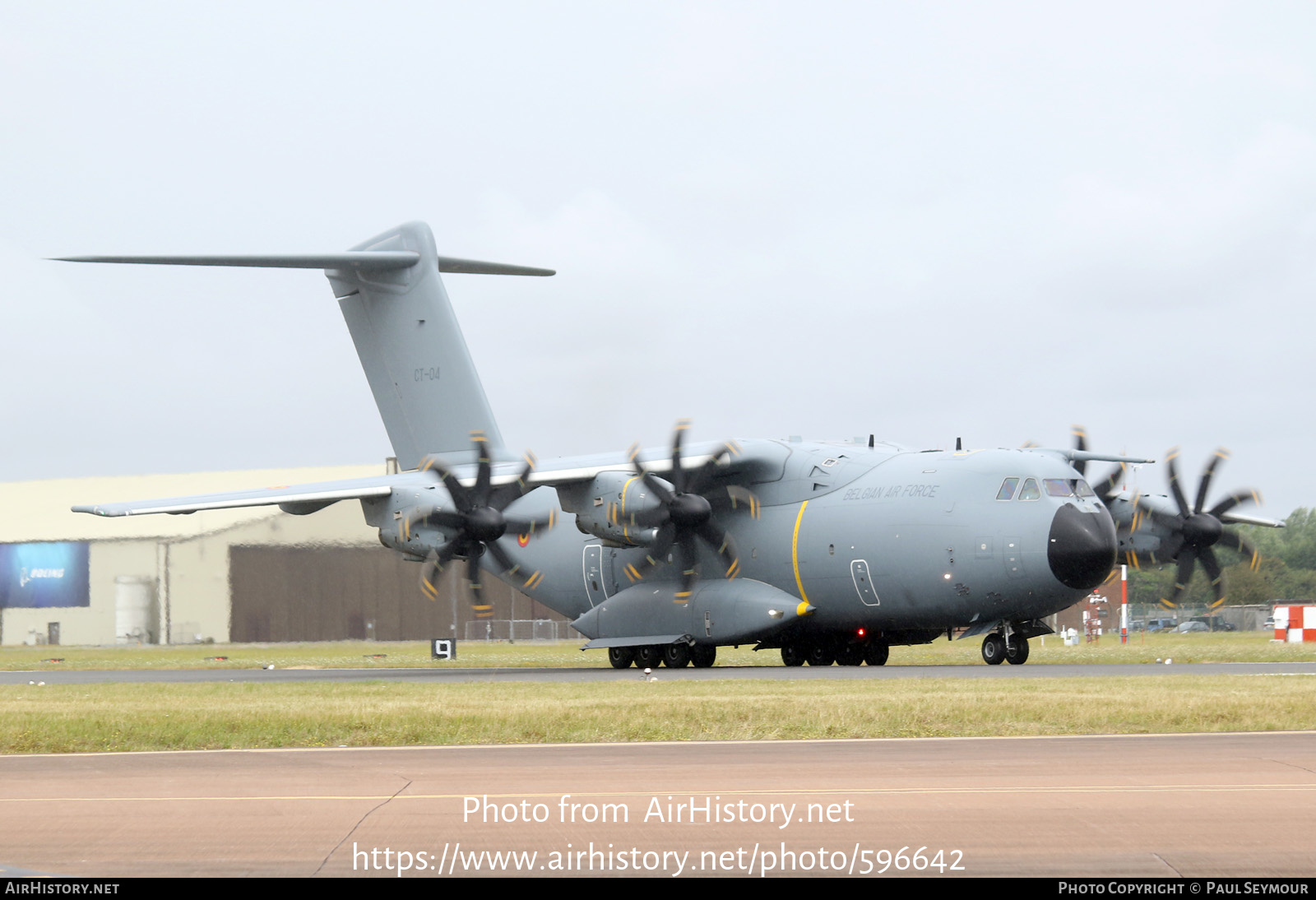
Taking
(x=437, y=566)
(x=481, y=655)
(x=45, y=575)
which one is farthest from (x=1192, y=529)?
(x=45, y=575)

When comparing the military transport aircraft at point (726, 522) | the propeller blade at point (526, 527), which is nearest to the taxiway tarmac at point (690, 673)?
the military transport aircraft at point (726, 522)

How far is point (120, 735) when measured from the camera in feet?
50.4

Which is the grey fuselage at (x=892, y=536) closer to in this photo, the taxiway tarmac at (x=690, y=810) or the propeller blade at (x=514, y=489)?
the propeller blade at (x=514, y=489)

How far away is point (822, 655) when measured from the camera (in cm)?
3195

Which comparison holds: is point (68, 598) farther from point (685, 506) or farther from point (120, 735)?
point (120, 735)

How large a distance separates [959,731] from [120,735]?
8.35 meters

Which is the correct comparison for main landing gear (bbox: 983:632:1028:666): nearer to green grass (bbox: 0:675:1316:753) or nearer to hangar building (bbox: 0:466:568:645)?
green grass (bbox: 0:675:1316:753)

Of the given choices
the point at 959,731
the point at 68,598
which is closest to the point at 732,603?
the point at 959,731

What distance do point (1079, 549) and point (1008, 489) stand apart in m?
1.77

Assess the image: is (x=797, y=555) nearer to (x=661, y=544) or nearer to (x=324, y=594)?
(x=661, y=544)

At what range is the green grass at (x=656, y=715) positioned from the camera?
14.9 m

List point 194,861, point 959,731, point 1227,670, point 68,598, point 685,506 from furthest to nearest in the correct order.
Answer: point 68,598 < point 685,506 < point 1227,670 < point 959,731 < point 194,861

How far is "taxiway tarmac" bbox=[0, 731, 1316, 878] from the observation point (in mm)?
7797

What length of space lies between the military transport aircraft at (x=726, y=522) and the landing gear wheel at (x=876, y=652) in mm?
40
